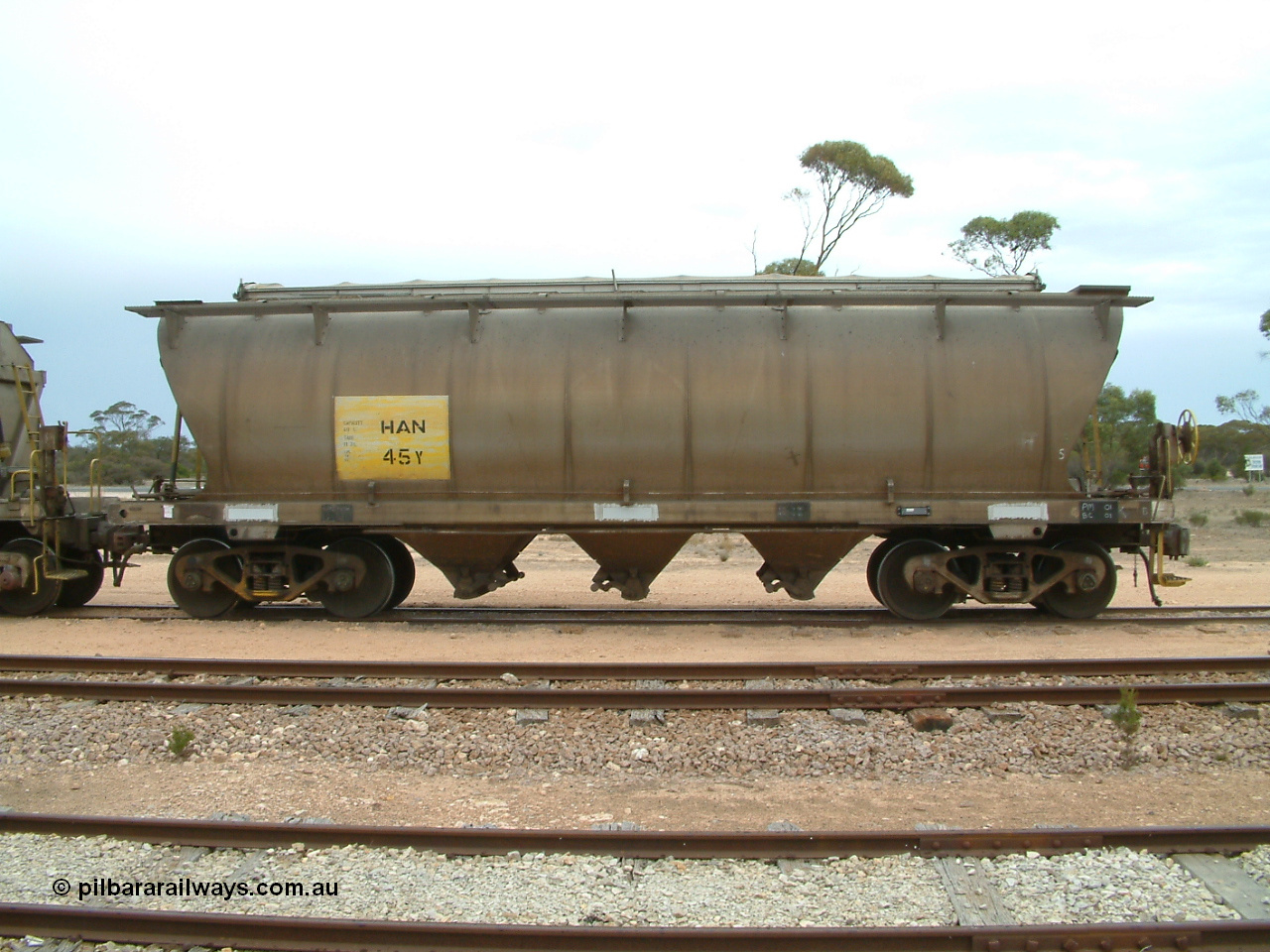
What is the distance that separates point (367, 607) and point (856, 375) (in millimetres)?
6453

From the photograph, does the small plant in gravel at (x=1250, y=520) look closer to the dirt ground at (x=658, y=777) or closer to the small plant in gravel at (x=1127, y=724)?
the dirt ground at (x=658, y=777)

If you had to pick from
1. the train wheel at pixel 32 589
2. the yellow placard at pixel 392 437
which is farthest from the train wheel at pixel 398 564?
the train wheel at pixel 32 589

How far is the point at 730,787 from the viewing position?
18.6 feet

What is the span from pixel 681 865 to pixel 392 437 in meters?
6.88

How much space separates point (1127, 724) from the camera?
6211 millimetres

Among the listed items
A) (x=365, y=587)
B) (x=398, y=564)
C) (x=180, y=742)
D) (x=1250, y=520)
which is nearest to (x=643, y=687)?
(x=180, y=742)

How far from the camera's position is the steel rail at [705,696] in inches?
271

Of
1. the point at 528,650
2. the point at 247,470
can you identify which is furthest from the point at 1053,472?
the point at 247,470

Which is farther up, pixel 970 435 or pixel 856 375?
pixel 856 375

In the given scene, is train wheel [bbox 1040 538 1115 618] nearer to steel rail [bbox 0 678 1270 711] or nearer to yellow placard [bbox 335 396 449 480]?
steel rail [bbox 0 678 1270 711]

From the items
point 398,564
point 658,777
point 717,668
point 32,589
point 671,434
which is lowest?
point 658,777

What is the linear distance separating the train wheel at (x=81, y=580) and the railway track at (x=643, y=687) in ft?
11.7

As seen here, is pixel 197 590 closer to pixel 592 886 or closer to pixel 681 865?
pixel 592 886

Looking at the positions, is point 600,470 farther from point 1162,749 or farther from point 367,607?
point 1162,749
